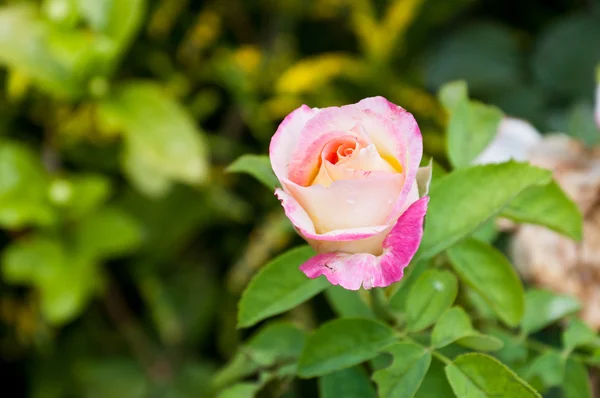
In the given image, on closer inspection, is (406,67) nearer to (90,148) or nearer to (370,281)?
(90,148)

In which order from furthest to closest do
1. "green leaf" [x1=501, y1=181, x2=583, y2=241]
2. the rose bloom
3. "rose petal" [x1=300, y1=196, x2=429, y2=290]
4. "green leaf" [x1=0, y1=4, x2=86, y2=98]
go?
"green leaf" [x1=0, y1=4, x2=86, y2=98] < the rose bloom < "green leaf" [x1=501, y1=181, x2=583, y2=241] < "rose petal" [x1=300, y1=196, x2=429, y2=290]

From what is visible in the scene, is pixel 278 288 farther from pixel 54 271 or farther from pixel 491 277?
pixel 54 271

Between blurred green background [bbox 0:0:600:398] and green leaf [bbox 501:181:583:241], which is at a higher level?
green leaf [bbox 501:181:583:241]

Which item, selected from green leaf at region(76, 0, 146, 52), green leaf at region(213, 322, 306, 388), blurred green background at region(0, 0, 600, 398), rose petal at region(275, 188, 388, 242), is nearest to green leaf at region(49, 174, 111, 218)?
Result: blurred green background at region(0, 0, 600, 398)

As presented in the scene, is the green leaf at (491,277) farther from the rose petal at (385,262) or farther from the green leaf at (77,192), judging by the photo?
the green leaf at (77,192)

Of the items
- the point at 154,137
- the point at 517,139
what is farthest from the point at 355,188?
the point at 154,137

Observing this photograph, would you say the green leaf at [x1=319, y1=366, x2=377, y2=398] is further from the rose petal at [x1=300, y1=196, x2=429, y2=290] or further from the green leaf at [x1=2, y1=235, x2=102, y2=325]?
the green leaf at [x1=2, y1=235, x2=102, y2=325]

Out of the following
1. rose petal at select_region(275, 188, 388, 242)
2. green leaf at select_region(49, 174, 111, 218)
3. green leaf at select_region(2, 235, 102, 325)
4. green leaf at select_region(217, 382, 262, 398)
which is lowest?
green leaf at select_region(2, 235, 102, 325)
